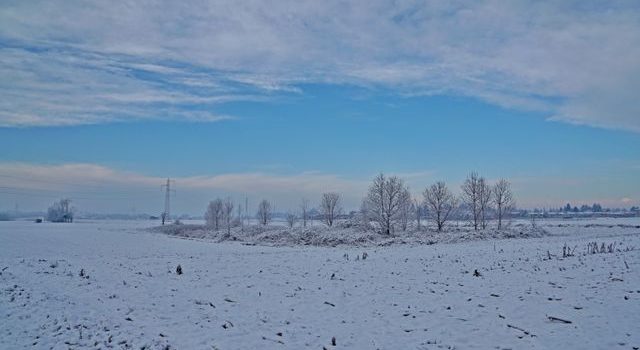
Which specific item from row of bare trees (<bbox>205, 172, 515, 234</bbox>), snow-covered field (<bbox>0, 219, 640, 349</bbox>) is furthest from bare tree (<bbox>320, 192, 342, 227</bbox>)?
snow-covered field (<bbox>0, 219, 640, 349</bbox>)

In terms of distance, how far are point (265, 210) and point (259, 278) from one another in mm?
97747

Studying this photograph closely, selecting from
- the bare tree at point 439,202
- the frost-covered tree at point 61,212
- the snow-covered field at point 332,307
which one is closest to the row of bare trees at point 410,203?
the bare tree at point 439,202

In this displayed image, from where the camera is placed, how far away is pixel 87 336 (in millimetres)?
12828

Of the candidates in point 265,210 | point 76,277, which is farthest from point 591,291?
point 265,210

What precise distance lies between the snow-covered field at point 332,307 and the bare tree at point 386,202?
45.6m

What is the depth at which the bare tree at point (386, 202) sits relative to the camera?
229 feet

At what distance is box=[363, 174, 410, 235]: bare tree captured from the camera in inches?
2753

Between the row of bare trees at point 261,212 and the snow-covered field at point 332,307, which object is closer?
the snow-covered field at point 332,307

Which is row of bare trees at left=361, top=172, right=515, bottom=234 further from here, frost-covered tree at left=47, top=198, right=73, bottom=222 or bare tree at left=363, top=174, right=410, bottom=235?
frost-covered tree at left=47, top=198, right=73, bottom=222

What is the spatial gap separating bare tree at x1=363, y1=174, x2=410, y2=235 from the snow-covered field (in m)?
45.6

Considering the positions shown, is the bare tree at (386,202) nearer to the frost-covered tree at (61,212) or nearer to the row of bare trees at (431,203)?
the row of bare trees at (431,203)

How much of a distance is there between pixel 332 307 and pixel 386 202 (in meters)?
55.5

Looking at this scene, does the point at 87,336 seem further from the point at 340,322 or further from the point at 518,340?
the point at 518,340

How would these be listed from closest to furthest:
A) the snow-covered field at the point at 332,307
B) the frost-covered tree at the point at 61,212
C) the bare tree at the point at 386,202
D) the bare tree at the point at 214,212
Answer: the snow-covered field at the point at 332,307, the bare tree at the point at 386,202, the bare tree at the point at 214,212, the frost-covered tree at the point at 61,212
